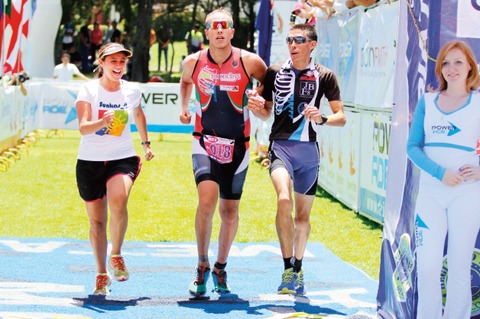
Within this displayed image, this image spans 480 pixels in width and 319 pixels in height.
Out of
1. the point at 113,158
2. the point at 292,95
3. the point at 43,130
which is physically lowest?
the point at 43,130

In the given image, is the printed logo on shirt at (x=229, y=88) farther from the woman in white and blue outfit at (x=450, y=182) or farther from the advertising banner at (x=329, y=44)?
the advertising banner at (x=329, y=44)

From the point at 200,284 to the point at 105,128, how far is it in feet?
4.82

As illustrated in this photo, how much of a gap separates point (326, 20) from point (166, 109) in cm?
817

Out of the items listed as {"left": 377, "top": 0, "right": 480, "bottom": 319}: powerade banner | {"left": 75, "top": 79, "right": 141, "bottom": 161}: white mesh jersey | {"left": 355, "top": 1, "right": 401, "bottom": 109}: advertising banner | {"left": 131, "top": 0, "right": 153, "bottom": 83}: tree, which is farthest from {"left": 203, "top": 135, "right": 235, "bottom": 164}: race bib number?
{"left": 131, "top": 0, "right": 153, "bottom": 83}: tree

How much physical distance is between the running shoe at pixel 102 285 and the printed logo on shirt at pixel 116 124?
114 cm

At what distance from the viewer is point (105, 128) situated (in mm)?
7676

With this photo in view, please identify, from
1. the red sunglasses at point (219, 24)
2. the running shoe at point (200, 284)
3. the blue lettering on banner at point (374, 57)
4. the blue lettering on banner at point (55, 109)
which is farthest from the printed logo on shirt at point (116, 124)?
the blue lettering on banner at point (55, 109)

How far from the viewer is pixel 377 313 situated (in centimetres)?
689

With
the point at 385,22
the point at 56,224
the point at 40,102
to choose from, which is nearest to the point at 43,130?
the point at 40,102

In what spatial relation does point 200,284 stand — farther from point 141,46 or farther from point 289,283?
point 141,46

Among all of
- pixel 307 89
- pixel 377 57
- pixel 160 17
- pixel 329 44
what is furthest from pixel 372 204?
pixel 160 17

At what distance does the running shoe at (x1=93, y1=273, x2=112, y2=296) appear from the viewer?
772 cm

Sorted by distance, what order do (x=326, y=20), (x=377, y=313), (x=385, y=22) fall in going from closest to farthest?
(x=377, y=313) < (x=385, y=22) < (x=326, y=20)

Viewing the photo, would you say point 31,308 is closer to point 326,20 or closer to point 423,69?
point 423,69
